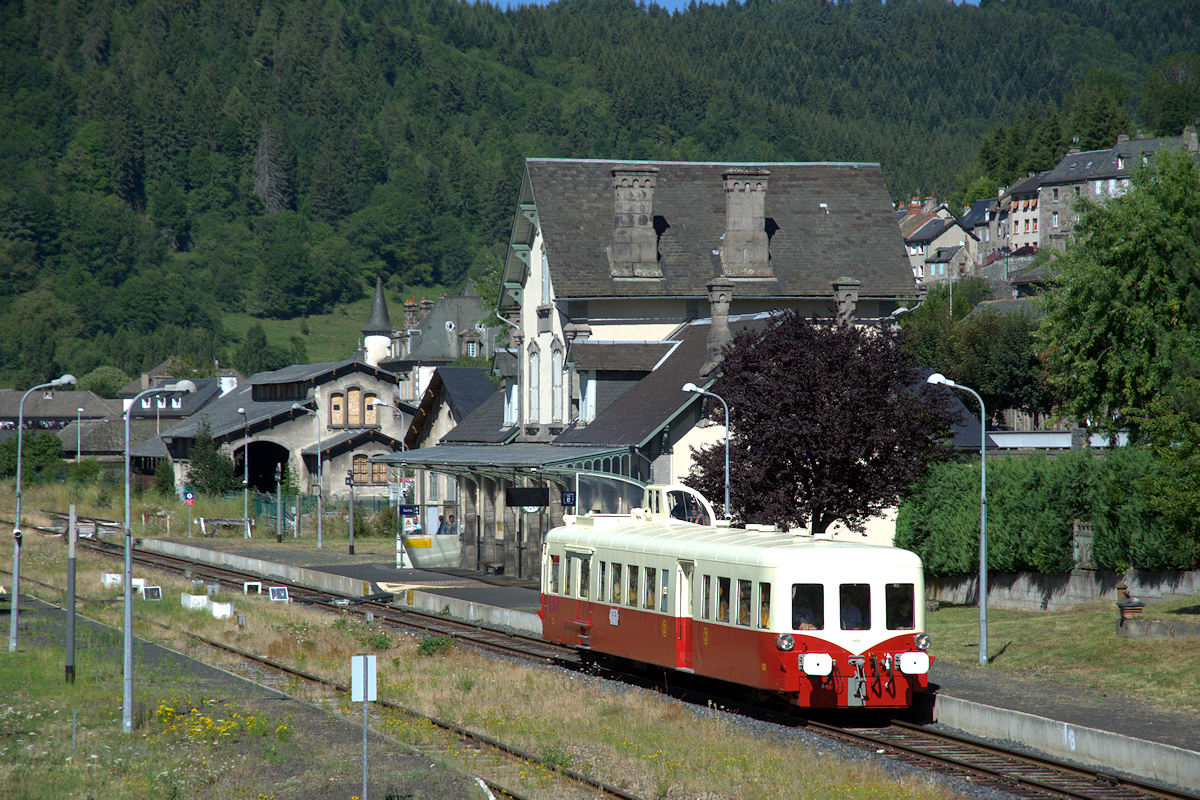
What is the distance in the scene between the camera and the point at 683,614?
76.1 ft

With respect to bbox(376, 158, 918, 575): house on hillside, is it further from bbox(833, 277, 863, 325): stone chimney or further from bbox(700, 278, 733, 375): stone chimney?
bbox(833, 277, 863, 325): stone chimney

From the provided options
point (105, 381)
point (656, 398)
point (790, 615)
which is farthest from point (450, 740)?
point (105, 381)

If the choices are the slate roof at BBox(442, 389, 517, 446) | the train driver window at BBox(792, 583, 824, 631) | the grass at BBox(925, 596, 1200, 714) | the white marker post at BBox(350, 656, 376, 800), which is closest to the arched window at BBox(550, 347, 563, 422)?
the slate roof at BBox(442, 389, 517, 446)

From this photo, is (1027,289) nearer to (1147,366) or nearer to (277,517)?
(277,517)

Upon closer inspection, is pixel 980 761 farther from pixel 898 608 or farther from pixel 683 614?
pixel 683 614

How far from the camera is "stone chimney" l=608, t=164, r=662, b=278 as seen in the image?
52.1m

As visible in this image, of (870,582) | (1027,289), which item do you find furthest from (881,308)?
(1027,289)

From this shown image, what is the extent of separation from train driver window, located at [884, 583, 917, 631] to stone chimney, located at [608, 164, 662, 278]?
31.8m

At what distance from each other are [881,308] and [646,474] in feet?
50.6

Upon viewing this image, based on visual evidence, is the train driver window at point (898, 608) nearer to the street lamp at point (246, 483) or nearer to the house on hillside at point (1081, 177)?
the street lamp at point (246, 483)

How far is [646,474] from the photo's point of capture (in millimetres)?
43312

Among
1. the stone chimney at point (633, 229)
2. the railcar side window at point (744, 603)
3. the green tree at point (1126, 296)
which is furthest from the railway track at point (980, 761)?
the stone chimney at point (633, 229)

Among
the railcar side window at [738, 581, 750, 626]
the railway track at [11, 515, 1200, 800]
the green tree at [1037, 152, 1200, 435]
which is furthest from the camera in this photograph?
the green tree at [1037, 152, 1200, 435]

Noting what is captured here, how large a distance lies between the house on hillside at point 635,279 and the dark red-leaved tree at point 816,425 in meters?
8.65
